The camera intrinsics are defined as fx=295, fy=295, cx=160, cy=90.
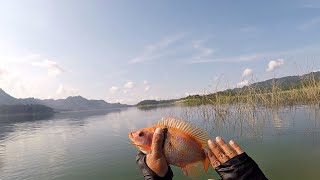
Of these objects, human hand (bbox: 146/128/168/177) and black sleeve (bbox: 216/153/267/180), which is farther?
human hand (bbox: 146/128/168/177)

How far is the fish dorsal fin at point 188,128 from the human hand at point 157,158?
18cm

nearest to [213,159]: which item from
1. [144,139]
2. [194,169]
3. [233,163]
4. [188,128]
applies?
[233,163]

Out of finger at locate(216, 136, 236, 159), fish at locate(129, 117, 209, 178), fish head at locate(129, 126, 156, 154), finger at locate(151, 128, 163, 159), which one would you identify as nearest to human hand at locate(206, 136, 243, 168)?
finger at locate(216, 136, 236, 159)

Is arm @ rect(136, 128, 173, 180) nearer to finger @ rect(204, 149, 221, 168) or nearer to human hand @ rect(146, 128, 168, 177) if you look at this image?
human hand @ rect(146, 128, 168, 177)

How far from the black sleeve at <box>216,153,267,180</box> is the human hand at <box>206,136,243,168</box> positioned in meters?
0.03

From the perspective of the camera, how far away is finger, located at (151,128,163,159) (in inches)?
104

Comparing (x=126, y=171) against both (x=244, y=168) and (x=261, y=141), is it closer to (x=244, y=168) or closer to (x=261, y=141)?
(x=261, y=141)

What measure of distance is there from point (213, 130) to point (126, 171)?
951 cm

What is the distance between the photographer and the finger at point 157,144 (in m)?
2.65

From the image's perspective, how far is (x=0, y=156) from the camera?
829 inches

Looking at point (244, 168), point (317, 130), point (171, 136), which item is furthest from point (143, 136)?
point (317, 130)

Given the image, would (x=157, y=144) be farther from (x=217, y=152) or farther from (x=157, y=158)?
(x=217, y=152)

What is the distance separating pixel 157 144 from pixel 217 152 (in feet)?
1.76

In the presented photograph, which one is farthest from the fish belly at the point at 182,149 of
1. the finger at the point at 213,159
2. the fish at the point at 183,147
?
the finger at the point at 213,159
